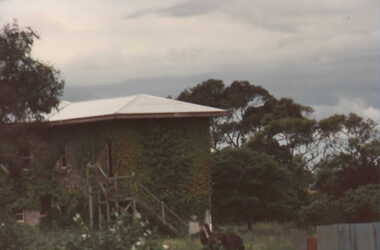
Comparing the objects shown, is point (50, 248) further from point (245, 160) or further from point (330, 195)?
point (245, 160)

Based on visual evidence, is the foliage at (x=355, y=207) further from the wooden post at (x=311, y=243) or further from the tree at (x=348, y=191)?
the wooden post at (x=311, y=243)

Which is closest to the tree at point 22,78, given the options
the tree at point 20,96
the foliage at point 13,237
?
the tree at point 20,96

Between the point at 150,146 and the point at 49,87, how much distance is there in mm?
6121

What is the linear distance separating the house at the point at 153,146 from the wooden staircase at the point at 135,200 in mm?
473

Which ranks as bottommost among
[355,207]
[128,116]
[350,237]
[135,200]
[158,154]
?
[355,207]

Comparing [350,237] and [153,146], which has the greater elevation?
[153,146]

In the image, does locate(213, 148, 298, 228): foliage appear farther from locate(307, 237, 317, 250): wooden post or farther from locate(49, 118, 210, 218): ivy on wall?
locate(307, 237, 317, 250): wooden post

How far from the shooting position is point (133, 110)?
4684 centimetres

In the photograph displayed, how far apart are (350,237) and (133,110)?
95.0 ft

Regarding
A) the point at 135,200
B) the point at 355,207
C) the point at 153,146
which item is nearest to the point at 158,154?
the point at 153,146

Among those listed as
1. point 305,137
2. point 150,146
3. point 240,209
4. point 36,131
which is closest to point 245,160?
point 240,209

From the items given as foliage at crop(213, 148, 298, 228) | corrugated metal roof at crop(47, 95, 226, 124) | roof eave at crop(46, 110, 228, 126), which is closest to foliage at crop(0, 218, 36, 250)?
corrugated metal roof at crop(47, 95, 226, 124)

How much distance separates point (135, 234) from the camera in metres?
17.8

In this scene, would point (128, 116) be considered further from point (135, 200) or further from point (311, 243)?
point (311, 243)
